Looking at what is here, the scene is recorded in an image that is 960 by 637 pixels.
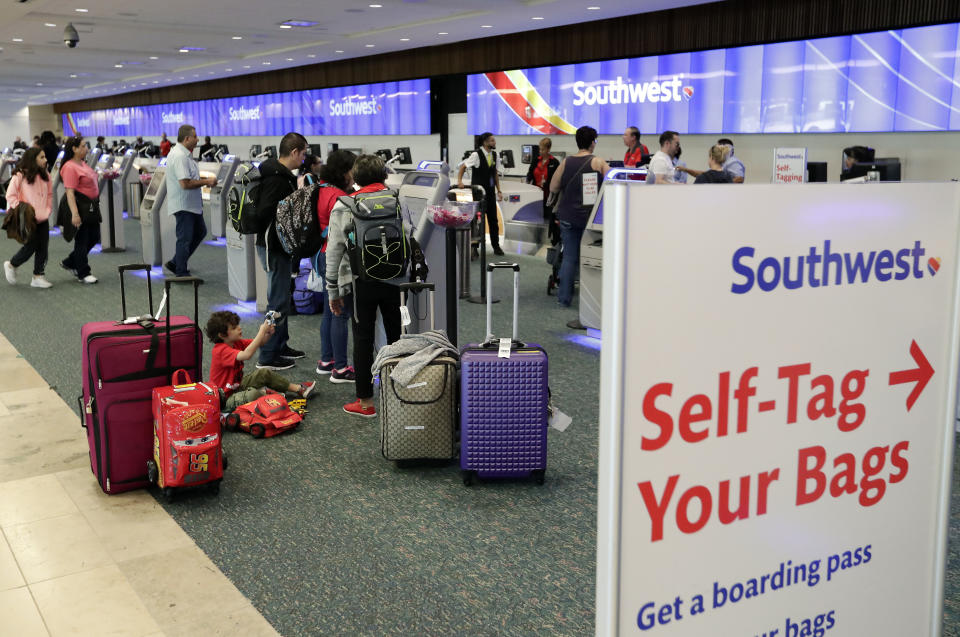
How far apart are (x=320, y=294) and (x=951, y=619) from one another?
216 inches

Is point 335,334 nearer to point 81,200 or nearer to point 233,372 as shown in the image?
point 233,372

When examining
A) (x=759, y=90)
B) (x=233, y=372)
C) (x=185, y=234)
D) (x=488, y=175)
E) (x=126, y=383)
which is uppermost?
(x=759, y=90)

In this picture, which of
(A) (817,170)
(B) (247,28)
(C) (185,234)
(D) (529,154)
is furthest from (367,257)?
(B) (247,28)

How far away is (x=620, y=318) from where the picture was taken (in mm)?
1028

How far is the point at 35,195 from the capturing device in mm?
7934

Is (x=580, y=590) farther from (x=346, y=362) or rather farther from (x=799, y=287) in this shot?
(x=346, y=362)

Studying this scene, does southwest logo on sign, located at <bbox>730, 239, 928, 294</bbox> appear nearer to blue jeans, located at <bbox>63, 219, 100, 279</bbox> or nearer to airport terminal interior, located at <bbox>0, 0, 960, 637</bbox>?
airport terminal interior, located at <bbox>0, 0, 960, 637</bbox>

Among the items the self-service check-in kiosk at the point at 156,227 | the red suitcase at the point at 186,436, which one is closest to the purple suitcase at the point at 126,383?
the red suitcase at the point at 186,436

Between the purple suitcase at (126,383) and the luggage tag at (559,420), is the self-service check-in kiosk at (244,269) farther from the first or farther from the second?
the luggage tag at (559,420)

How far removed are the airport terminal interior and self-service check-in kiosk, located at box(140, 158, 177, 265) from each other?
0.12 ft

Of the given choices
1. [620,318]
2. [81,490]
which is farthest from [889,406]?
[81,490]

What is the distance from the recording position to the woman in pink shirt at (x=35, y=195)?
7777 millimetres

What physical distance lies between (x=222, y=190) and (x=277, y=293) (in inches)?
195

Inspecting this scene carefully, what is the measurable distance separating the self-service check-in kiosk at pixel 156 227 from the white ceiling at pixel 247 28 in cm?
283
